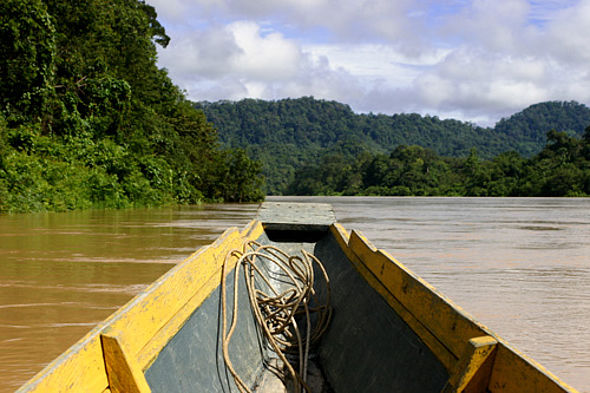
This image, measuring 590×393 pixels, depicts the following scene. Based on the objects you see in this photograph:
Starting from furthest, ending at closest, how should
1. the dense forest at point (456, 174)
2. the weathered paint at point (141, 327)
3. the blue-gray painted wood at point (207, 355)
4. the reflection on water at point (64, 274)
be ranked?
1. the dense forest at point (456, 174)
2. the reflection on water at point (64, 274)
3. the blue-gray painted wood at point (207, 355)
4. the weathered paint at point (141, 327)

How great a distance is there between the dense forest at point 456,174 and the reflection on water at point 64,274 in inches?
1844

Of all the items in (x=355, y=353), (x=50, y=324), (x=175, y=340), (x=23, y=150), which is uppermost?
(x=23, y=150)

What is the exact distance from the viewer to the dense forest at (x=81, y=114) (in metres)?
14.1

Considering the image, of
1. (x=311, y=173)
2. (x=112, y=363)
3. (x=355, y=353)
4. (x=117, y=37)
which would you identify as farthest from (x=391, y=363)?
(x=311, y=173)

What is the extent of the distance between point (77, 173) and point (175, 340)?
1512 centimetres

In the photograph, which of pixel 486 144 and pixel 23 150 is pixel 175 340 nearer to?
pixel 23 150

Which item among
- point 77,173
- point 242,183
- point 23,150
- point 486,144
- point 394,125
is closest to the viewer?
point 23,150

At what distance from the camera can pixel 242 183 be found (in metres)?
29.2

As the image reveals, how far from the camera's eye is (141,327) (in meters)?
1.72

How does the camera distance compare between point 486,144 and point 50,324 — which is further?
point 486,144

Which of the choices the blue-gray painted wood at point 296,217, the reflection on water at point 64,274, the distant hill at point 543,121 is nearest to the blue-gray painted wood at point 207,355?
the reflection on water at point 64,274

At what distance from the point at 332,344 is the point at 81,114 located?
1711 centimetres

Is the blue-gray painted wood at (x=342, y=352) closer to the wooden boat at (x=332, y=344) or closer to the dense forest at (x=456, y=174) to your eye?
the wooden boat at (x=332, y=344)

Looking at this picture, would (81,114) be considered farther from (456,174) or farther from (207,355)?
(456,174)
